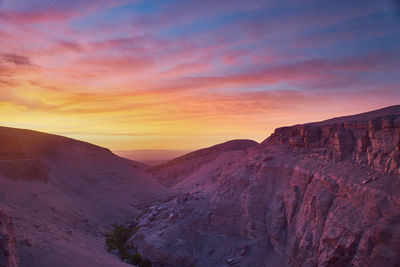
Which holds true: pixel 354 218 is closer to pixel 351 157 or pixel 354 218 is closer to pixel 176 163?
pixel 351 157

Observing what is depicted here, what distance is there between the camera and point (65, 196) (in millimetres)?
31141

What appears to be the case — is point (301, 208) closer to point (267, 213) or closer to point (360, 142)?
point (267, 213)

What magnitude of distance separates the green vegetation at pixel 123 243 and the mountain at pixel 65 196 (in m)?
0.76

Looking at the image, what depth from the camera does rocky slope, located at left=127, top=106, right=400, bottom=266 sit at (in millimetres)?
10086

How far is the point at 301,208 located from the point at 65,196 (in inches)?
1021

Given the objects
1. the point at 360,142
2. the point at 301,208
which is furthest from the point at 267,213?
the point at 360,142

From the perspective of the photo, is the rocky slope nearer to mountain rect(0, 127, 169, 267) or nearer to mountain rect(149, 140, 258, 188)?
mountain rect(0, 127, 169, 267)

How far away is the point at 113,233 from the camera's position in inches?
1021

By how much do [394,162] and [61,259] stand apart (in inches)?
616

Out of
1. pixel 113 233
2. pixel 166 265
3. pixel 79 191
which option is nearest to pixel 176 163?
pixel 79 191

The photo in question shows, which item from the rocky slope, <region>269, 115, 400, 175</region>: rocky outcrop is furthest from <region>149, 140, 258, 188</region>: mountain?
<region>269, 115, 400, 175</region>: rocky outcrop

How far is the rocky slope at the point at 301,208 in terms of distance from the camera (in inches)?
397

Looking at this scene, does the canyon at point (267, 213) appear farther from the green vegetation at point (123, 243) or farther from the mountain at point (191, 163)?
the mountain at point (191, 163)

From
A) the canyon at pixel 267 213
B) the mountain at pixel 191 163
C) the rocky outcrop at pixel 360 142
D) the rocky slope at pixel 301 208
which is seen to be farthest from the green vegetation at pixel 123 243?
the mountain at pixel 191 163
